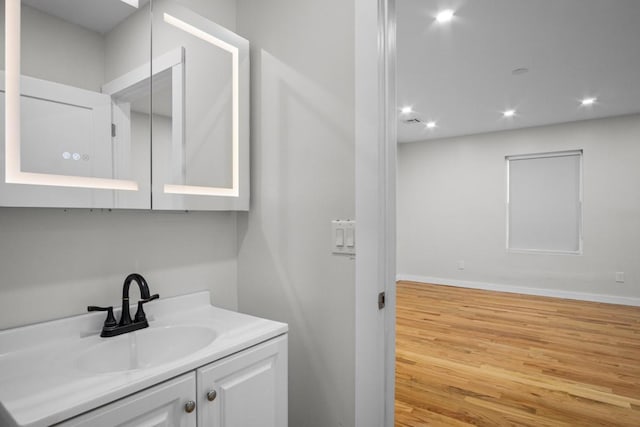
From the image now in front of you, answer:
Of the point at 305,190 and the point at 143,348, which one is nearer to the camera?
the point at 143,348

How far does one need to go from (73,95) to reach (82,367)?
856mm

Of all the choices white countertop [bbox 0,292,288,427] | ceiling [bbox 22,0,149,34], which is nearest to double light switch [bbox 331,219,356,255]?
Result: white countertop [bbox 0,292,288,427]

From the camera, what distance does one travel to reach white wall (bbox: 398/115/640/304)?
4.58m

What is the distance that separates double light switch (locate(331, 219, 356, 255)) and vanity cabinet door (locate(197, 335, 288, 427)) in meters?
0.38

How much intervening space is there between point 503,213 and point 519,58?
3087 mm

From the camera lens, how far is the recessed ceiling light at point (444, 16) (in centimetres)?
221

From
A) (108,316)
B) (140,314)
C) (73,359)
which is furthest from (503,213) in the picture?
(73,359)

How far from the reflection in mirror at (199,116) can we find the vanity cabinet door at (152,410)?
2.15 feet

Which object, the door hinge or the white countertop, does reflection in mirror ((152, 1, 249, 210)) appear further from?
the door hinge

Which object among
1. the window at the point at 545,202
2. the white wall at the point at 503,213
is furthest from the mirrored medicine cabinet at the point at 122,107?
the window at the point at 545,202

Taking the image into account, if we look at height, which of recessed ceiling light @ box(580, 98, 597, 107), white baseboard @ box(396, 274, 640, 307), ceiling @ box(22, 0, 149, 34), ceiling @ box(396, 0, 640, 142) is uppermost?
ceiling @ box(396, 0, 640, 142)

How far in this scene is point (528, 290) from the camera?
203 inches

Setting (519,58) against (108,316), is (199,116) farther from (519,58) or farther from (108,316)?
(519,58)

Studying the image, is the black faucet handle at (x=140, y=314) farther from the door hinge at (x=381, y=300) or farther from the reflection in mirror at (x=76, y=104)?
the door hinge at (x=381, y=300)
